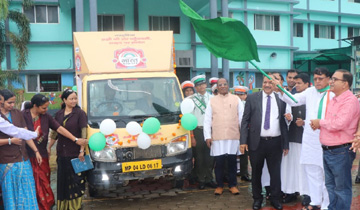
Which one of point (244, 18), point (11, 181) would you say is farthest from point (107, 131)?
point (244, 18)

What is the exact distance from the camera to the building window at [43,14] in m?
17.9

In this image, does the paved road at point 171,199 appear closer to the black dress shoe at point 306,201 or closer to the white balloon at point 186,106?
the black dress shoe at point 306,201

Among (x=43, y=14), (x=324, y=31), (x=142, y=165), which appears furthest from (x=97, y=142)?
(x=324, y=31)

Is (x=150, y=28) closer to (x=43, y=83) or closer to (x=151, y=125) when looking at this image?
(x=43, y=83)

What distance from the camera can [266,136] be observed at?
17.0 feet

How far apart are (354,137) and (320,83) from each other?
3.26 feet

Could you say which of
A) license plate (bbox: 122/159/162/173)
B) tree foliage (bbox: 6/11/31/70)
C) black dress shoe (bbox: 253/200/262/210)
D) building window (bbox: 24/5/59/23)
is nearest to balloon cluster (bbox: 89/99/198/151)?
license plate (bbox: 122/159/162/173)

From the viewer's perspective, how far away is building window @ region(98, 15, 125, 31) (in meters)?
18.5

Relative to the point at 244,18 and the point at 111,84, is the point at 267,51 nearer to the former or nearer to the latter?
the point at 244,18

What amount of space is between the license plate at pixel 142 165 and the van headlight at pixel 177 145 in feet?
0.81

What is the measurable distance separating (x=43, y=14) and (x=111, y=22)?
353 cm

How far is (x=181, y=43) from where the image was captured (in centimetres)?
1981

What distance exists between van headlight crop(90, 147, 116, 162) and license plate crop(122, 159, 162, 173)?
213 millimetres

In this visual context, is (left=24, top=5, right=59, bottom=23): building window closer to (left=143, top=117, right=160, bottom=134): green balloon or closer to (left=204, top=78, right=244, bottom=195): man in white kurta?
(left=204, top=78, right=244, bottom=195): man in white kurta
